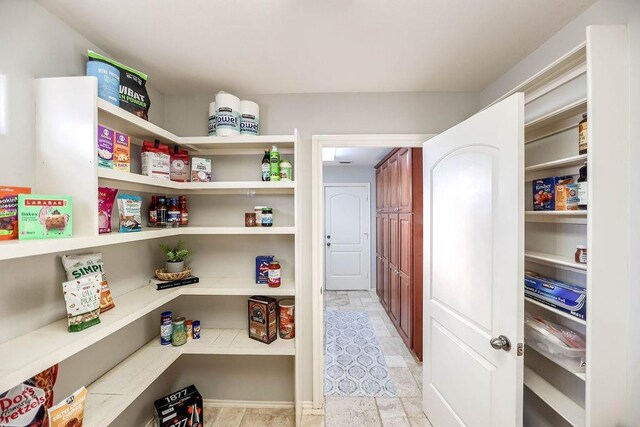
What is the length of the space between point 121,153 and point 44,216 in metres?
0.45

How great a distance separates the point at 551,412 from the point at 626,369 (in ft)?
1.73

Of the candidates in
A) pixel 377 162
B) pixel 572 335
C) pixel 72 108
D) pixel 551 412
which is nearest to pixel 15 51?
pixel 72 108

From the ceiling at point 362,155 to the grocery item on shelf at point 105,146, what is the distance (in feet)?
9.11

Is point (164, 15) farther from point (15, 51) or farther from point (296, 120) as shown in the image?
point (296, 120)

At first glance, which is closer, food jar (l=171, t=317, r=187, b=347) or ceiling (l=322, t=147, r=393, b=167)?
food jar (l=171, t=317, r=187, b=347)

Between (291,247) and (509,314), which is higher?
(291,247)

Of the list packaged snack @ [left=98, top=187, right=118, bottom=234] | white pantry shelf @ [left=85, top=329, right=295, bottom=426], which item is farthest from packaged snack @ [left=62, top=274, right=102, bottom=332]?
white pantry shelf @ [left=85, top=329, right=295, bottom=426]

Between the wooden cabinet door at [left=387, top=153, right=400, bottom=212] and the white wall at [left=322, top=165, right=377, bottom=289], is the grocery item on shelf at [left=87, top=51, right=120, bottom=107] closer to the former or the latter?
the wooden cabinet door at [left=387, top=153, right=400, bottom=212]

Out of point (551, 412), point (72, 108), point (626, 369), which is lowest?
point (551, 412)

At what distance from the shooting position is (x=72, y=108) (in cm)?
108

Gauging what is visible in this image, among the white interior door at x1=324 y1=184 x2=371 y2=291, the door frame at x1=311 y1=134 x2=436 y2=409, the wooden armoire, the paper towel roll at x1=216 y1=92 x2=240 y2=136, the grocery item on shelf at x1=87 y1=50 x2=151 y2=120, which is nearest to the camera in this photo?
the grocery item on shelf at x1=87 y1=50 x2=151 y2=120

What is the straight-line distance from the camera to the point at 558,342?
1.16m

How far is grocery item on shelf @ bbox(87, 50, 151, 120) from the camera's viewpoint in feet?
4.22

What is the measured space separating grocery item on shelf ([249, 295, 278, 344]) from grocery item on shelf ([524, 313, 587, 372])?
57.4 inches
